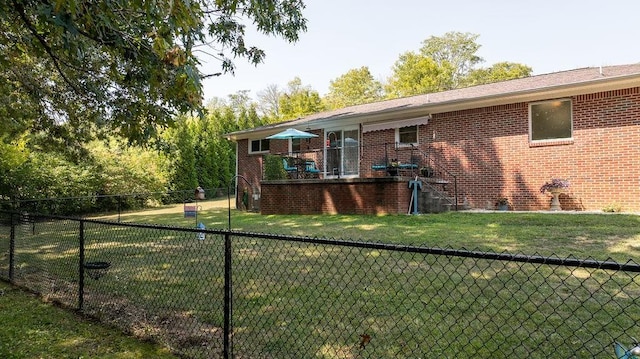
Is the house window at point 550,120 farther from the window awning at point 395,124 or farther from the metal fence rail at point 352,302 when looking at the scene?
the metal fence rail at point 352,302

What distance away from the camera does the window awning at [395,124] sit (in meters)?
12.4

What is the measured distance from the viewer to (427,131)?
12398mm

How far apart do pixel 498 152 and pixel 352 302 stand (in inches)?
346

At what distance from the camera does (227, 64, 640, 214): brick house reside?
950cm

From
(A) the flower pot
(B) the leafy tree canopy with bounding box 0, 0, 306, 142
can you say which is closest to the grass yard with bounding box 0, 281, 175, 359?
(B) the leafy tree canopy with bounding box 0, 0, 306, 142

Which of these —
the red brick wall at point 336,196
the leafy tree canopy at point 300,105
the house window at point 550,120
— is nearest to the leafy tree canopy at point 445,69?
the leafy tree canopy at point 300,105

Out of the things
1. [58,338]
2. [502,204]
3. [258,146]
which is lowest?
[58,338]

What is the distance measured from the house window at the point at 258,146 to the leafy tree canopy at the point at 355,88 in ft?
72.3

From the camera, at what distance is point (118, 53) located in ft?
12.6

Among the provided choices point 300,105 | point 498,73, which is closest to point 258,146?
point 300,105

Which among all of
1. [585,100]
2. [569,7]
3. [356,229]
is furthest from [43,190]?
[569,7]

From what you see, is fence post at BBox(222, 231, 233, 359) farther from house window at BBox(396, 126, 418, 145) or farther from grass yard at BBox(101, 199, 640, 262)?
house window at BBox(396, 126, 418, 145)

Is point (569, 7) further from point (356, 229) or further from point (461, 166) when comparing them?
point (356, 229)

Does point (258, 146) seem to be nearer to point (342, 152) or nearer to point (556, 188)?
point (342, 152)
